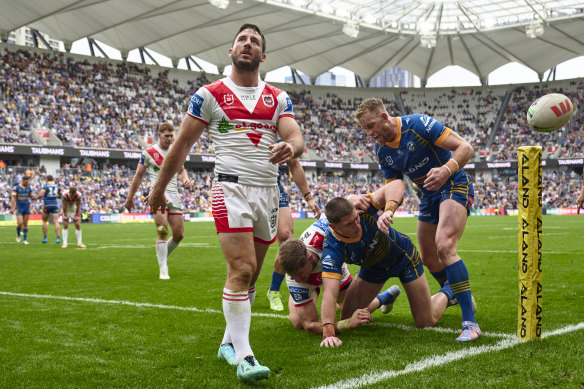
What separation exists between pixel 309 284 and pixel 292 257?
0.56m

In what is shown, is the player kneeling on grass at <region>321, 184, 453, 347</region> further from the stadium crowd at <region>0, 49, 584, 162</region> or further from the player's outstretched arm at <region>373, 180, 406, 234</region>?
the stadium crowd at <region>0, 49, 584, 162</region>

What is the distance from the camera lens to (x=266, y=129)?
14.5 feet

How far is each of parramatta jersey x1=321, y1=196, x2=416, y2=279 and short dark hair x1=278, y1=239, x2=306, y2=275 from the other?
21 centimetres

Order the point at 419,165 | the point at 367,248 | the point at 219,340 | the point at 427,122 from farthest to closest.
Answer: the point at 419,165 → the point at 427,122 → the point at 367,248 → the point at 219,340

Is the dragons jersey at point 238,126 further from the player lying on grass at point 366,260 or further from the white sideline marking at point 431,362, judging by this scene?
the white sideline marking at point 431,362

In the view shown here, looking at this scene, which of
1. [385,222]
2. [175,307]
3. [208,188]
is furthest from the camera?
[208,188]

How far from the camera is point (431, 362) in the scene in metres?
4.08

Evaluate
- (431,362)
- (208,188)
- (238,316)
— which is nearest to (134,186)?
(238,316)

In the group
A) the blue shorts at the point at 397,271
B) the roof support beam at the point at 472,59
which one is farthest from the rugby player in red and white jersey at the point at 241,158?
the roof support beam at the point at 472,59

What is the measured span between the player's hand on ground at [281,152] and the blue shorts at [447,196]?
89.7 inches

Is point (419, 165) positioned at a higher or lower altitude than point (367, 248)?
higher

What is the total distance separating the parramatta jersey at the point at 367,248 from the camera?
16.7 feet

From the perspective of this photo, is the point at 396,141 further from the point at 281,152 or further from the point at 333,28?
the point at 333,28

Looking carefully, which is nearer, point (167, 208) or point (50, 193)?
point (167, 208)
